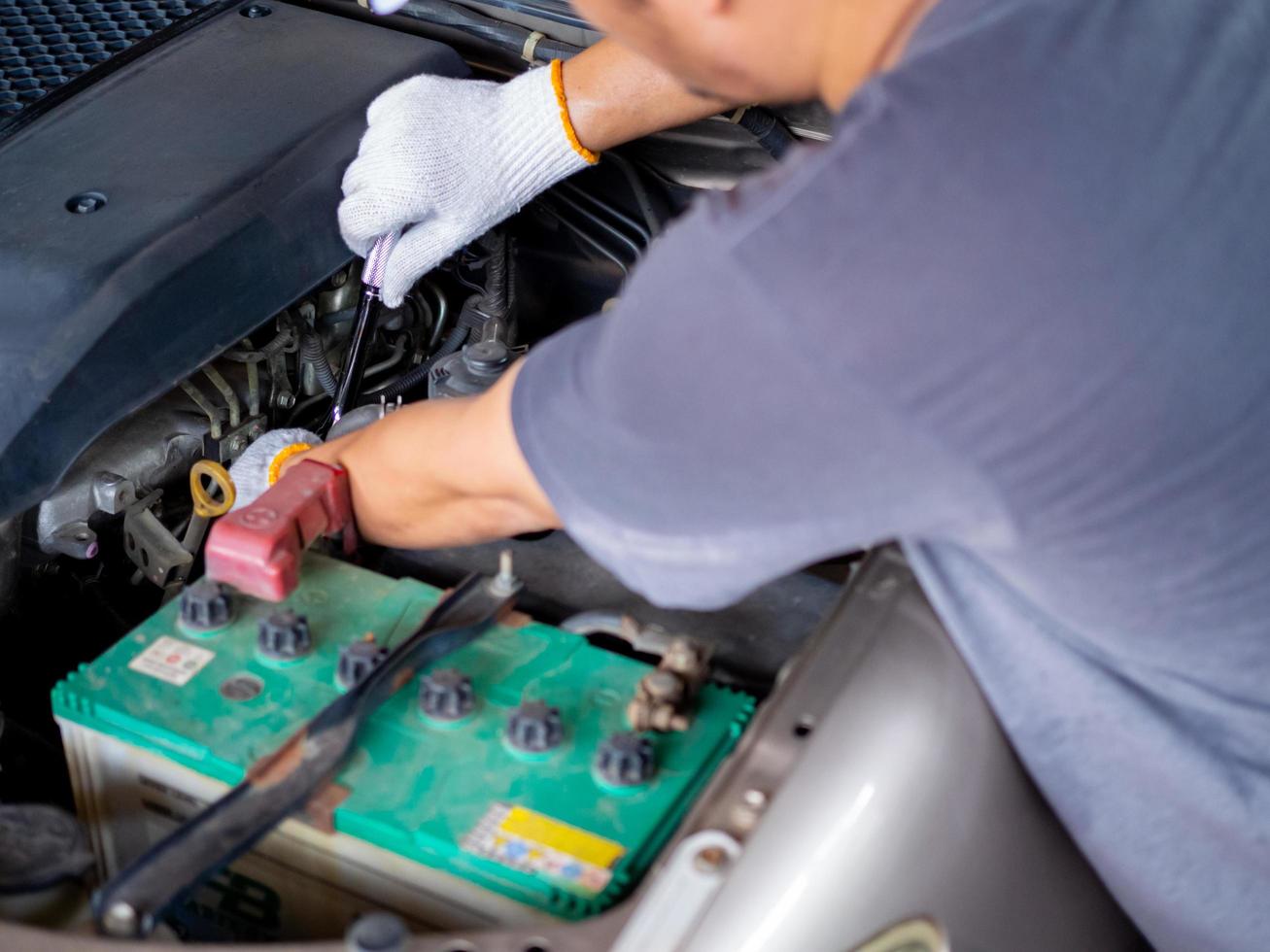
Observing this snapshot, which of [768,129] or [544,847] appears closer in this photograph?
[544,847]

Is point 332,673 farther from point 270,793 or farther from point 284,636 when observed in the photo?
point 270,793

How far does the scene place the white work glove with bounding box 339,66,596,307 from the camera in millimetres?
1419

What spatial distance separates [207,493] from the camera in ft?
4.22

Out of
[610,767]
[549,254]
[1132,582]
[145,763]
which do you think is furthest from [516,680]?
[549,254]

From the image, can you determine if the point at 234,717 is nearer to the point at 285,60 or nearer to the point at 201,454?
the point at 201,454

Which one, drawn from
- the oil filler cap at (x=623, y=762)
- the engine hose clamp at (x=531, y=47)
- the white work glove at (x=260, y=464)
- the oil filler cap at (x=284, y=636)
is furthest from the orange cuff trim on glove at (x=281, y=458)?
the engine hose clamp at (x=531, y=47)

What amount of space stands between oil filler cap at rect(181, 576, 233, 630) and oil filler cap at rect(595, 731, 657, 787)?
0.32 meters

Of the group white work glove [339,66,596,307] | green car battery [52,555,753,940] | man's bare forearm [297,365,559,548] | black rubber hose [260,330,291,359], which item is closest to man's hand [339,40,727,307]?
white work glove [339,66,596,307]

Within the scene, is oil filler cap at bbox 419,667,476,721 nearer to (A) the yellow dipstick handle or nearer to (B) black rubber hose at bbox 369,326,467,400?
(A) the yellow dipstick handle

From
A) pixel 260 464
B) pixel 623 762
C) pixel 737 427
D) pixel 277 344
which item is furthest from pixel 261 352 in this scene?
pixel 737 427

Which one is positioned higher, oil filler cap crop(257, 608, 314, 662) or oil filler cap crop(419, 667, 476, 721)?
oil filler cap crop(419, 667, 476, 721)

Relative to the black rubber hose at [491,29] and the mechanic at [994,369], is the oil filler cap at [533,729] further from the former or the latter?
the black rubber hose at [491,29]

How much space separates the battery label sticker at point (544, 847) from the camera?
34.8 inches

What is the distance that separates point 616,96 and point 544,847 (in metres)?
0.93
